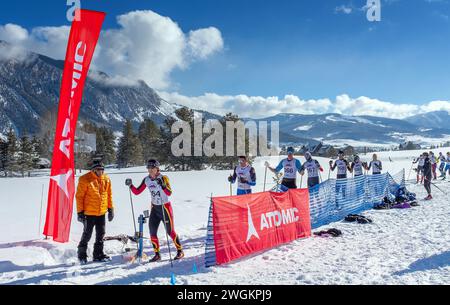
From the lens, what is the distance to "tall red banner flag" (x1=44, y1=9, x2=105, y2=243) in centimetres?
754

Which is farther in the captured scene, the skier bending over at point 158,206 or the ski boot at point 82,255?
the skier bending over at point 158,206

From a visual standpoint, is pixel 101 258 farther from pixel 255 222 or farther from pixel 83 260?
pixel 255 222

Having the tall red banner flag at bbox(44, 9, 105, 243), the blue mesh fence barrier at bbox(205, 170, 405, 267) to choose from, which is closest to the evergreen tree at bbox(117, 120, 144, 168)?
the blue mesh fence barrier at bbox(205, 170, 405, 267)

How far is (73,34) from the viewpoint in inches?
299

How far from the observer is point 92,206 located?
6.57 metres

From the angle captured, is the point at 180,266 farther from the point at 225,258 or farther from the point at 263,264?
the point at 263,264

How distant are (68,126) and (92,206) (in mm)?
2103

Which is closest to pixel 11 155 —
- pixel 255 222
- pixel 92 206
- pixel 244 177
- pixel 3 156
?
pixel 3 156

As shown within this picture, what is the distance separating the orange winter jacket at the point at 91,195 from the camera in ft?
21.3

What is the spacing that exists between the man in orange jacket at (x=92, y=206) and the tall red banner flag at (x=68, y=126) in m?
1.22

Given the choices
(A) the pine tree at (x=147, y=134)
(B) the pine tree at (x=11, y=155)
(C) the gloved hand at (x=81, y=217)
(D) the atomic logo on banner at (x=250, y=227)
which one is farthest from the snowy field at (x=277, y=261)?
(A) the pine tree at (x=147, y=134)

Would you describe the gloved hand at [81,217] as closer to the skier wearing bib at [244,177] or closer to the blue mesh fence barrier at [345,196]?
the blue mesh fence barrier at [345,196]

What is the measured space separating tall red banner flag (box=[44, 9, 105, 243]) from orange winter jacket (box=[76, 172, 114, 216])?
128cm

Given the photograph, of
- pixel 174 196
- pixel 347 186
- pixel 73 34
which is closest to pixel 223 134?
pixel 174 196
